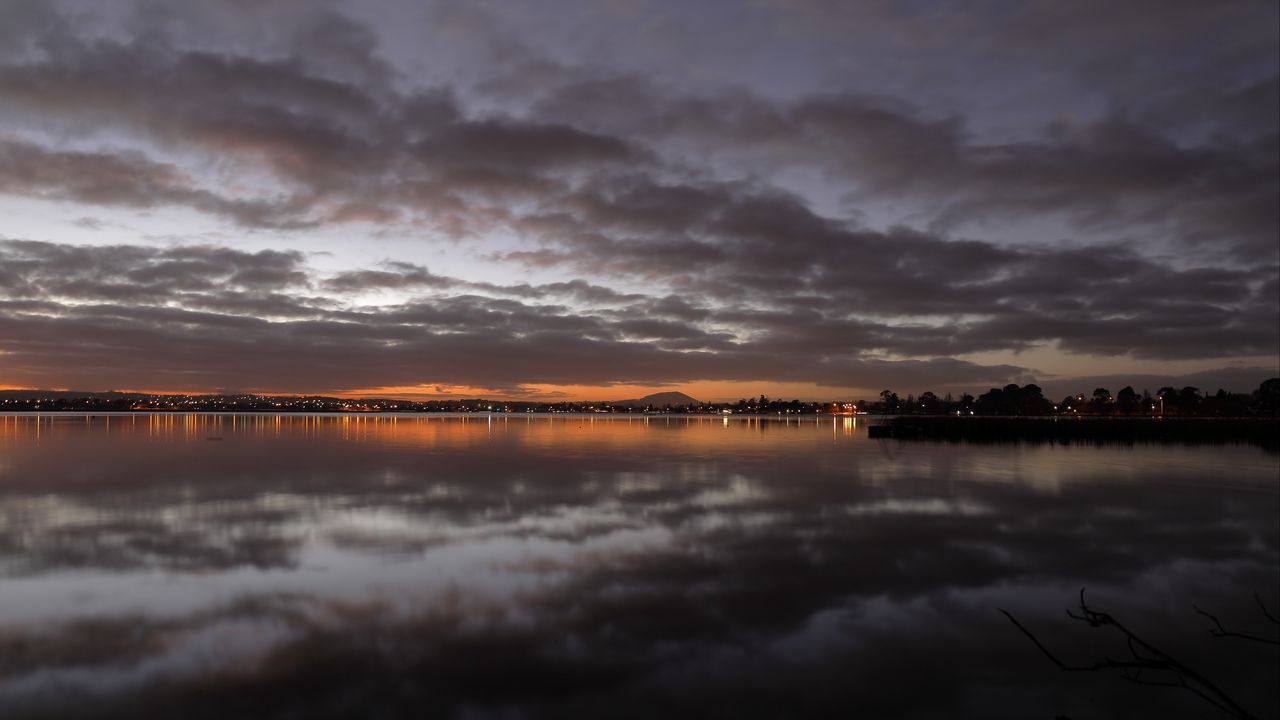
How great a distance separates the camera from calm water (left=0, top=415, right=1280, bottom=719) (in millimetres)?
10852

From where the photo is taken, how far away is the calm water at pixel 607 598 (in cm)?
1085

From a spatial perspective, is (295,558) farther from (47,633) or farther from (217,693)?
(217,693)

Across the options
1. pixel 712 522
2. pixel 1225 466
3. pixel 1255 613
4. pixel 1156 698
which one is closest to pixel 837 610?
pixel 1156 698

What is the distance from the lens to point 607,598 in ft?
51.0

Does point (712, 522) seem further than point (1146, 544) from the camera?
Yes

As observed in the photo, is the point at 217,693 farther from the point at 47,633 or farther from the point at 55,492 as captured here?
the point at 55,492

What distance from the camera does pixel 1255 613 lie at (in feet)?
51.0

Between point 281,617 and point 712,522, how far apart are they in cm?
1419

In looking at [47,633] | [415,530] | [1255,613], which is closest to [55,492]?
[415,530]

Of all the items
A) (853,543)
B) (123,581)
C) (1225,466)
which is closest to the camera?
(123,581)

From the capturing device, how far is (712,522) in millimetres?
25031

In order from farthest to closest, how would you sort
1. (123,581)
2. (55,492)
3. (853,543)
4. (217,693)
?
(55,492)
(853,543)
(123,581)
(217,693)

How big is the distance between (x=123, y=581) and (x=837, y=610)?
50.0 ft

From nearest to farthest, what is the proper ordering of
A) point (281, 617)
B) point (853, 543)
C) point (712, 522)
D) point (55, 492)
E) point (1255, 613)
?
1. point (281, 617)
2. point (1255, 613)
3. point (853, 543)
4. point (712, 522)
5. point (55, 492)
